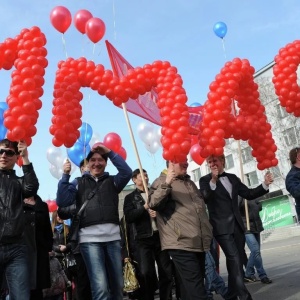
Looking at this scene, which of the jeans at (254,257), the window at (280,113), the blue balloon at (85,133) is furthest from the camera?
the window at (280,113)

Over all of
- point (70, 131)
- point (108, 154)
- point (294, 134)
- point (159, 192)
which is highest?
point (294, 134)

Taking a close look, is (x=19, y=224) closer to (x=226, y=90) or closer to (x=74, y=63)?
(x=74, y=63)

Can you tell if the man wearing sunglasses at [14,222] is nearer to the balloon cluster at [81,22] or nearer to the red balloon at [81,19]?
the balloon cluster at [81,22]

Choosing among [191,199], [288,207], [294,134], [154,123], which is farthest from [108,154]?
[288,207]

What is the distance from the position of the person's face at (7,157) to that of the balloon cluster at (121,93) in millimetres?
1033

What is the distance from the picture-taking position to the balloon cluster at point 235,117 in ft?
16.5

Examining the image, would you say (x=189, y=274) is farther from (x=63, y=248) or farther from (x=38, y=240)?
(x=63, y=248)

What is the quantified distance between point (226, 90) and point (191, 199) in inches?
60.9

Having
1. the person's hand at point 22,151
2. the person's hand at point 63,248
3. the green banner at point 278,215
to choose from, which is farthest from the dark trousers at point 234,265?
the green banner at point 278,215

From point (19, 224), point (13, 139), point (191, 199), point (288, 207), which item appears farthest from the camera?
point (288, 207)

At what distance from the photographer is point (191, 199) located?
14.7 ft

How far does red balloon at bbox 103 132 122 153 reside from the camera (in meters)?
8.38

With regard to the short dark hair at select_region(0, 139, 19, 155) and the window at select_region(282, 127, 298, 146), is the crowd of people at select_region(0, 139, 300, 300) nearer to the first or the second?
the short dark hair at select_region(0, 139, 19, 155)

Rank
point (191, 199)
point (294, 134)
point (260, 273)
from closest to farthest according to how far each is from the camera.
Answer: point (191, 199) → point (260, 273) → point (294, 134)
